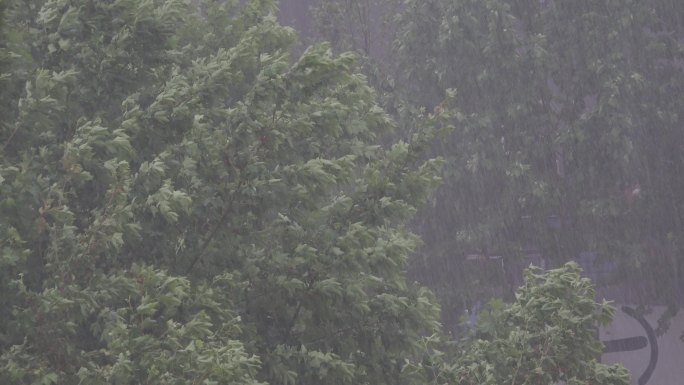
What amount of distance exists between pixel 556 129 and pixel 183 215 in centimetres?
919

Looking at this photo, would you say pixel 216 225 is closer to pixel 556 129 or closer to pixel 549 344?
pixel 549 344

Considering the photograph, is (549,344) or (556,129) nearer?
(549,344)

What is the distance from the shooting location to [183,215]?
7316mm

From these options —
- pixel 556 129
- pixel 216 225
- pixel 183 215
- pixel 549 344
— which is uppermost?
pixel 556 129

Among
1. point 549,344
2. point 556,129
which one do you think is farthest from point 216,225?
point 556,129

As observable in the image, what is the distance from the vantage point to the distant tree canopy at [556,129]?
14.6 metres

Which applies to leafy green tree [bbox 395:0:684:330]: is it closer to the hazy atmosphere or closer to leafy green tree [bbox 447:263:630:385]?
the hazy atmosphere

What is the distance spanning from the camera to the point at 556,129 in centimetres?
1505

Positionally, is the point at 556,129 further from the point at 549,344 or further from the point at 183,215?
the point at 183,215

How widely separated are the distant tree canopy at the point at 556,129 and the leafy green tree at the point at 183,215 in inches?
252

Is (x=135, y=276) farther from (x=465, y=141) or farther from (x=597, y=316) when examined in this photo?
(x=465, y=141)

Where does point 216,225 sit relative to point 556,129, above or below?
below

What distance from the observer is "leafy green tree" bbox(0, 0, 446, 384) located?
604cm

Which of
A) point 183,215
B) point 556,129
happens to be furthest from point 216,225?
point 556,129
